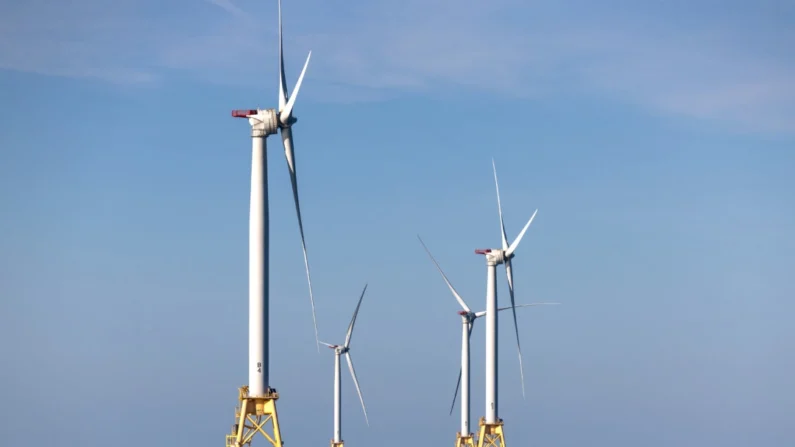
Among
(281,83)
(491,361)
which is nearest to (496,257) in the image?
(491,361)

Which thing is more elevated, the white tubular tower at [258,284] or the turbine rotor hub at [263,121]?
the turbine rotor hub at [263,121]

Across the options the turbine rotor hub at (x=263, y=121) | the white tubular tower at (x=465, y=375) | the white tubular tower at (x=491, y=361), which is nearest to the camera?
the turbine rotor hub at (x=263, y=121)

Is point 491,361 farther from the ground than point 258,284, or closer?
farther from the ground

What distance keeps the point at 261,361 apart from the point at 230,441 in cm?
591

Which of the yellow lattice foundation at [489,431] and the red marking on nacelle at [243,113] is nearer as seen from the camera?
the red marking on nacelle at [243,113]

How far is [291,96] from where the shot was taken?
108 metres

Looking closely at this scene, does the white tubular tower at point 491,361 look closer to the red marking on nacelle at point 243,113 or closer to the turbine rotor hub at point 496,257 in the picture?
the turbine rotor hub at point 496,257

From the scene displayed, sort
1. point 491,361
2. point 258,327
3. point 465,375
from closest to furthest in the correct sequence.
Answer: point 258,327
point 491,361
point 465,375

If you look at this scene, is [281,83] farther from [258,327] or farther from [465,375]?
[465,375]

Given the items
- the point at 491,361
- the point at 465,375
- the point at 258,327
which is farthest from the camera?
the point at 465,375

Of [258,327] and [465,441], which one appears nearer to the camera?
[258,327]

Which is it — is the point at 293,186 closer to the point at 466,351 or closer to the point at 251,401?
the point at 251,401

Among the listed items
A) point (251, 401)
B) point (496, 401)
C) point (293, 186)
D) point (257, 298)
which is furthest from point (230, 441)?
point (496, 401)

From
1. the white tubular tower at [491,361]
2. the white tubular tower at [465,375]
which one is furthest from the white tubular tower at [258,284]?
the white tubular tower at [465,375]
